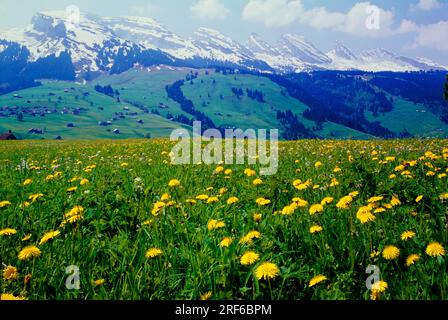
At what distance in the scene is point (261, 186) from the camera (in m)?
5.77

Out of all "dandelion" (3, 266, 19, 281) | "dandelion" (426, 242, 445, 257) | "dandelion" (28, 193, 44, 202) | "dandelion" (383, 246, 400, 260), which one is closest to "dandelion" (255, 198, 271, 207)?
"dandelion" (383, 246, 400, 260)

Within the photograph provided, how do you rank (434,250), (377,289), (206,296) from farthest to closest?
(434,250) → (206,296) → (377,289)

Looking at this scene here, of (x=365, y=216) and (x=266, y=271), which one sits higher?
(x=365, y=216)

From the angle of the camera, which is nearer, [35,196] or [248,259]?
[248,259]

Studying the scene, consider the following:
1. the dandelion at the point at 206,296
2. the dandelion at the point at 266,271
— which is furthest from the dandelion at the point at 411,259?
the dandelion at the point at 206,296

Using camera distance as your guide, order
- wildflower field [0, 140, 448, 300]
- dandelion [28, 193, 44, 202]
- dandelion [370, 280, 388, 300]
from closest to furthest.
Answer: dandelion [370, 280, 388, 300] → wildflower field [0, 140, 448, 300] → dandelion [28, 193, 44, 202]

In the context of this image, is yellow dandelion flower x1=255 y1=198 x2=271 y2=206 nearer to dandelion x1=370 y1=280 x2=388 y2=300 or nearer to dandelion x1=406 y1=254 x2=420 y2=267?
dandelion x1=406 y1=254 x2=420 y2=267

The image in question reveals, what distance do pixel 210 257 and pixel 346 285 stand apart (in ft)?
3.46

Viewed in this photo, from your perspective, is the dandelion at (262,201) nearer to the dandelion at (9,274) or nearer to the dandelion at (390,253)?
the dandelion at (390,253)

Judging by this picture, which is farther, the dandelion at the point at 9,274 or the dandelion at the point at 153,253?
the dandelion at the point at 153,253

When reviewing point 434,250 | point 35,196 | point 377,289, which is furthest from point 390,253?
point 35,196

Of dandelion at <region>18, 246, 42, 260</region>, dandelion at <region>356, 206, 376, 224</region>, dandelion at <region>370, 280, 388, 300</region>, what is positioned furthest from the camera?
dandelion at <region>356, 206, 376, 224</region>

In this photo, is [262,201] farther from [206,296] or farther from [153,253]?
[206,296]
